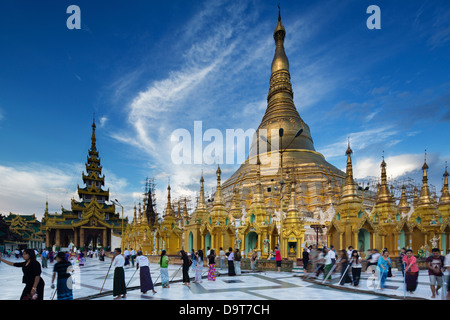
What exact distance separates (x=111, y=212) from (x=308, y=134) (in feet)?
124

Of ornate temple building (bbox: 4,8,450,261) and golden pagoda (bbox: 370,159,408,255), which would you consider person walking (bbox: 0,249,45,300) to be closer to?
ornate temple building (bbox: 4,8,450,261)

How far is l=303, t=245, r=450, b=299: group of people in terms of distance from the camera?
28.4ft

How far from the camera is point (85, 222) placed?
2047 inches

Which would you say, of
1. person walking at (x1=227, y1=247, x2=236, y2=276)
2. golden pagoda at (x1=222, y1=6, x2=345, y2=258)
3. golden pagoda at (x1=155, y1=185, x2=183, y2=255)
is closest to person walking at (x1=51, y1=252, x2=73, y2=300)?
person walking at (x1=227, y1=247, x2=236, y2=276)

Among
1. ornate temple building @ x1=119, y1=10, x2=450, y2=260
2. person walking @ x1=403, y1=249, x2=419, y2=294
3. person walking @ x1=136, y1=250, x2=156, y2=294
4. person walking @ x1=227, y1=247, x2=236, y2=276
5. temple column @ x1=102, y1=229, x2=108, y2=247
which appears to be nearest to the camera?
person walking @ x1=403, y1=249, x2=419, y2=294

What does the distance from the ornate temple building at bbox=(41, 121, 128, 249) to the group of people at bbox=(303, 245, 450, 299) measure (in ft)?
143

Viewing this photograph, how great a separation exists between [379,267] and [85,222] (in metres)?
51.1

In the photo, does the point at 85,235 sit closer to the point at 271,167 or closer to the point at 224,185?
the point at 224,185

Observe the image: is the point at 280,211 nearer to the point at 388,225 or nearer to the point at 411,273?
the point at 388,225

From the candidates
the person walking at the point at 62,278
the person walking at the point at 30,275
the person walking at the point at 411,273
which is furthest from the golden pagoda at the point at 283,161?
the person walking at the point at 30,275
